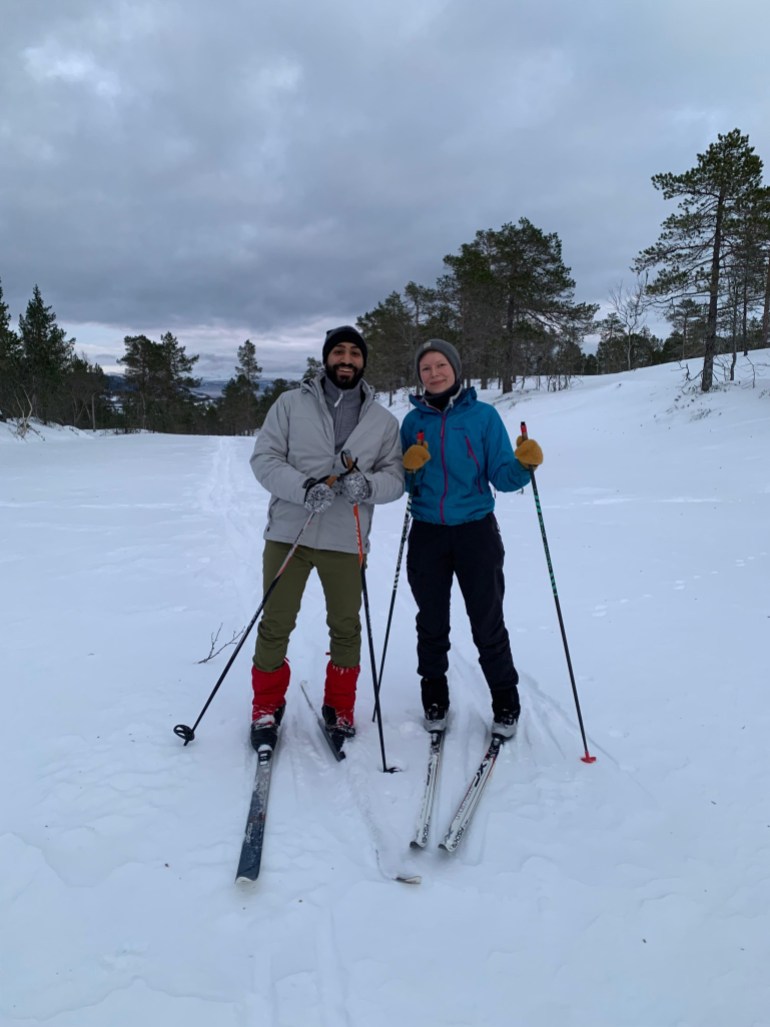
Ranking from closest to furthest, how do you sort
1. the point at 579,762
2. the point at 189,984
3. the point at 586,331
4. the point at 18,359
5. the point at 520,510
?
the point at 189,984, the point at 579,762, the point at 520,510, the point at 586,331, the point at 18,359

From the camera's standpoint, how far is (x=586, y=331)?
2561cm

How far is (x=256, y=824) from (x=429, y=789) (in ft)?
2.83

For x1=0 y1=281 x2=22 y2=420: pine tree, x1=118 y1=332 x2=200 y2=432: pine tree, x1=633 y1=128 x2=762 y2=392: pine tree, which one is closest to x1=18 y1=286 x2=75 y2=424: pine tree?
x1=0 y1=281 x2=22 y2=420: pine tree

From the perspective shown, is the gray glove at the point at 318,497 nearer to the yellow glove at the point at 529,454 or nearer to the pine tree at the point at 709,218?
the yellow glove at the point at 529,454

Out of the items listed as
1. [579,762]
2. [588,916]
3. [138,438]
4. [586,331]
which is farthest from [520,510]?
[138,438]

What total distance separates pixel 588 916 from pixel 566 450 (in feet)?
50.1

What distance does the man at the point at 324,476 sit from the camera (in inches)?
119

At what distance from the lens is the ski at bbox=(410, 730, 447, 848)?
2.46 m

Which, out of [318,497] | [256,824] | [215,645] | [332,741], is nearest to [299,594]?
[318,497]

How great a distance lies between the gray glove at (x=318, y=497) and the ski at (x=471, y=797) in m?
1.64

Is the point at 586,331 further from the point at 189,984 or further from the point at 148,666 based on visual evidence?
the point at 189,984

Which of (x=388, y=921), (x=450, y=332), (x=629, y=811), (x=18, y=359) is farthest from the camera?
(x=18, y=359)

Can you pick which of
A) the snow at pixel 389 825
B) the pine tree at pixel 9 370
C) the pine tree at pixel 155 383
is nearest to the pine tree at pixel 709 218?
the snow at pixel 389 825

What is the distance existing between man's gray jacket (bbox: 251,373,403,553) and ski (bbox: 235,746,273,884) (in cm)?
119
